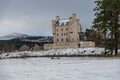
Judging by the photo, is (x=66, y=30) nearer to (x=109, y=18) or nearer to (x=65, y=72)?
(x=109, y=18)

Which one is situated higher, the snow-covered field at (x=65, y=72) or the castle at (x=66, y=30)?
the castle at (x=66, y=30)

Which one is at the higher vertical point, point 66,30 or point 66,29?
point 66,29

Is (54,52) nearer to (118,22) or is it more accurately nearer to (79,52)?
(79,52)

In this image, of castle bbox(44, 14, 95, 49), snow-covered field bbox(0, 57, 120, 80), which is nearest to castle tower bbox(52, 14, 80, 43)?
castle bbox(44, 14, 95, 49)

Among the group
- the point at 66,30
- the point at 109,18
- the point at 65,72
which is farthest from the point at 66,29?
the point at 65,72

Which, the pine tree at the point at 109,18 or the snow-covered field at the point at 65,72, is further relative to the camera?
the pine tree at the point at 109,18

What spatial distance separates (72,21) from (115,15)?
206 feet

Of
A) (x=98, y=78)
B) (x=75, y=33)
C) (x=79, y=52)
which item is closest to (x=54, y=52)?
(x=79, y=52)

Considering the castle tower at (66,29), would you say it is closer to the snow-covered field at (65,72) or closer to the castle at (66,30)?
the castle at (66,30)

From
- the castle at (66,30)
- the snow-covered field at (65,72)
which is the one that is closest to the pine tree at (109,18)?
the snow-covered field at (65,72)

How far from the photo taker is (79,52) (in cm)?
7425

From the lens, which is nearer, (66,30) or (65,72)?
(65,72)

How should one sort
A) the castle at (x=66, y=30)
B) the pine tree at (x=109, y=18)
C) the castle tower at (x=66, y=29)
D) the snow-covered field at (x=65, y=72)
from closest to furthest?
the snow-covered field at (x=65, y=72)
the pine tree at (x=109, y=18)
the castle at (x=66, y=30)
the castle tower at (x=66, y=29)

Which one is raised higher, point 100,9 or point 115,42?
point 100,9
